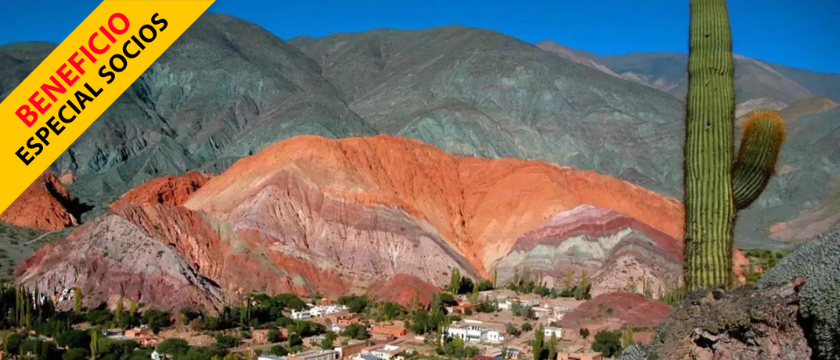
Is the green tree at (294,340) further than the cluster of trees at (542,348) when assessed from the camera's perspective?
Yes

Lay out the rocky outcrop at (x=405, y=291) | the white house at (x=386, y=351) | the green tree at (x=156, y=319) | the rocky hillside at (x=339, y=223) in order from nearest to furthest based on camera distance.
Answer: the white house at (x=386, y=351), the green tree at (x=156, y=319), the rocky hillside at (x=339, y=223), the rocky outcrop at (x=405, y=291)

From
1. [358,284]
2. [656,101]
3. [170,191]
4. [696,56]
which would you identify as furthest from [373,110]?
[696,56]

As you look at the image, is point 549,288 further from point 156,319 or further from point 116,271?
point 116,271

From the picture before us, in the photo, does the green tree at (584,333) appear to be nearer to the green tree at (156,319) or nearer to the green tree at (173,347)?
the green tree at (173,347)

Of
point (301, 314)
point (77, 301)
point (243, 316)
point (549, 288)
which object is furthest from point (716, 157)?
point (549, 288)

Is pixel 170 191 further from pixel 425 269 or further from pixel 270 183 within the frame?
pixel 425 269

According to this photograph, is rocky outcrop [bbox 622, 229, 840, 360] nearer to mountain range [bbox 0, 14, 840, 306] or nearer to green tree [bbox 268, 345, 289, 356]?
mountain range [bbox 0, 14, 840, 306]

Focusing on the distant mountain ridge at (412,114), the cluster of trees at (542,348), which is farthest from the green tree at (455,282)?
the distant mountain ridge at (412,114)
